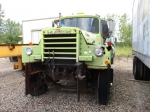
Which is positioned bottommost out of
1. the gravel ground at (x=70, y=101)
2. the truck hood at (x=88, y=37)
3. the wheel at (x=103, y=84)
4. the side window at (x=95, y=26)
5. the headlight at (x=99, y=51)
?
the gravel ground at (x=70, y=101)

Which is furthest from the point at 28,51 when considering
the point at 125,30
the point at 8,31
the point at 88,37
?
the point at 8,31

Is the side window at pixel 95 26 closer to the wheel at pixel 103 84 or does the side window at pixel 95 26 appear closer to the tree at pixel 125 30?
the wheel at pixel 103 84

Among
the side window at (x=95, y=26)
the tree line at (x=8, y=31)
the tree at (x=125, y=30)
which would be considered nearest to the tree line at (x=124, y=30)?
the tree at (x=125, y=30)

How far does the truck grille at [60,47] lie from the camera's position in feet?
12.6

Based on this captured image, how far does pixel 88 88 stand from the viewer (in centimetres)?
422

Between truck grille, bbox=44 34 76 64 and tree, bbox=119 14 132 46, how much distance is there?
24842mm

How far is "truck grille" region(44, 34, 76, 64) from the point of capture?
12.6 ft

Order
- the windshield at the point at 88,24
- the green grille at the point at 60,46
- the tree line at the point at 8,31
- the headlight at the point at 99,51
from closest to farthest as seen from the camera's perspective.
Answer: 1. the headlight at the point at 99,51
2. the green grille at the point at 60,46
3. the windshield at the point at 88,24
4. the tree line at the point at 8,31

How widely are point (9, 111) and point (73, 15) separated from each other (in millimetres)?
Answer: 3505

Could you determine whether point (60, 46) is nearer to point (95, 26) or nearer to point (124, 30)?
point (95, 26)

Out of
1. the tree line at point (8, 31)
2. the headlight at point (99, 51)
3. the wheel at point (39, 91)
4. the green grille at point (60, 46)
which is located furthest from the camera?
the tree line at point (8, 31)

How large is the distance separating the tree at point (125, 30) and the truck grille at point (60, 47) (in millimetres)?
24842

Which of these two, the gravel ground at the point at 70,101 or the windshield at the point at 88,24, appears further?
the windshield at the point at 88,24

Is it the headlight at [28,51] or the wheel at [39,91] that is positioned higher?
the headlight at [28,51]
